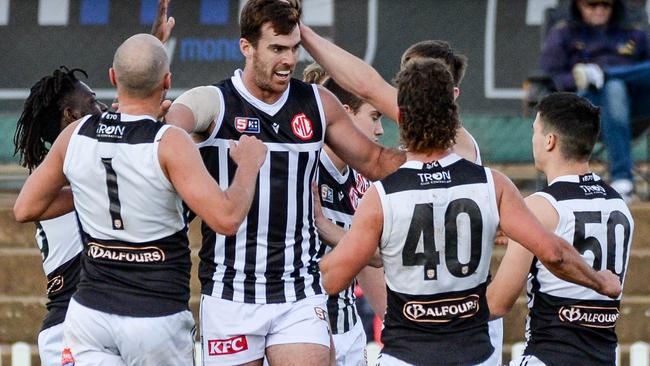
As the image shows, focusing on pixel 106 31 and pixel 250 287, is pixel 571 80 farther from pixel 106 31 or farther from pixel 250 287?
pixel 250 287

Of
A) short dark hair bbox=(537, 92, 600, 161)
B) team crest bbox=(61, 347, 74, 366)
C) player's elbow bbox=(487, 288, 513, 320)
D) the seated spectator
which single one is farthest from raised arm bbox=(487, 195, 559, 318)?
the seated spectator

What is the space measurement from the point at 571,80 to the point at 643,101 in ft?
2.34

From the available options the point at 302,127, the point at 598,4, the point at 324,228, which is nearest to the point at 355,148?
the point at 302,127

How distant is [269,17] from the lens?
6.17 meters

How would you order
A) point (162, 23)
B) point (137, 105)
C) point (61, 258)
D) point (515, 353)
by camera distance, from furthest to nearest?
point (515, 353) → point (61, 258) → point (162, 23) → point (137, 105)

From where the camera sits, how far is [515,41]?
42.0 ft

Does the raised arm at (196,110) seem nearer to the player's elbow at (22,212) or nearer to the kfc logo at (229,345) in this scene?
the player's elbow at (22,212)

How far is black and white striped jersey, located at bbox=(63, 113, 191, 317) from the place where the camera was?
5633mm

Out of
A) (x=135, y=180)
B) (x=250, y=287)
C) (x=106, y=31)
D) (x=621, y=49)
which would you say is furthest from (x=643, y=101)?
(x=135, y=180)

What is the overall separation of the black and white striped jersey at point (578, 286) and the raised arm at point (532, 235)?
1.15 feet

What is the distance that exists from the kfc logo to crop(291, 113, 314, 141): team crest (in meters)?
1.02

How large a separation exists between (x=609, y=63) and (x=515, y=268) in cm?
561

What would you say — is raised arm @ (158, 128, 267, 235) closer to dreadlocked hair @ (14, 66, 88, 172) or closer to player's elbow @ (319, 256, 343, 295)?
player's elbow @ (319, 256, 343, 295)

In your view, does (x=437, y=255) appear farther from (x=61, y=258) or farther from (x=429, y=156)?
(x=61, y=258)
